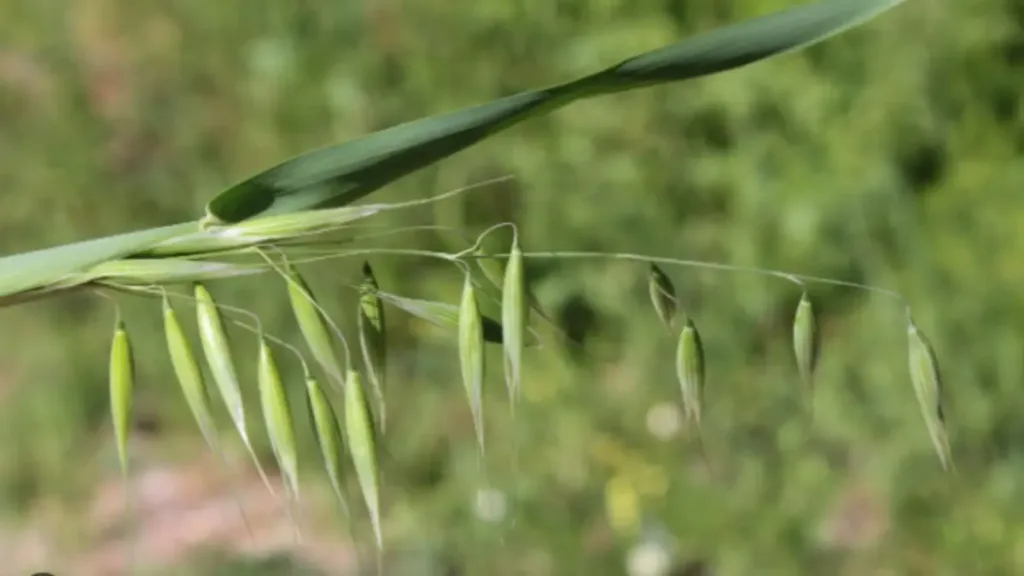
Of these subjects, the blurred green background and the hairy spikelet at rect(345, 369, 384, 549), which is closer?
the hairy spikelet at rect(345, 369, 384, 549)

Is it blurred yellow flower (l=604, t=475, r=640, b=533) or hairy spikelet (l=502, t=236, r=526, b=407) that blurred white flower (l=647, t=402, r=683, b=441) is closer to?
blurred yellow flower (l=604, t=475, r=640, b=533)

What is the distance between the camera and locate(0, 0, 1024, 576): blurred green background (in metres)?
1.16

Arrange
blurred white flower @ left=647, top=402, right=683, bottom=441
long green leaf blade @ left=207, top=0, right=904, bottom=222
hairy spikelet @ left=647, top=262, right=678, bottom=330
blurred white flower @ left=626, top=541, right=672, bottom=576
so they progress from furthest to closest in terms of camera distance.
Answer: blurred white flower @ left=647, top=402, right=683, bottom=441 → blurred white flower @ left=626, top=541, right=672, bottom=576 → hairy spikelet @ left=647, top=262, right=678, bottom=330 → long green leaf blade @ left=207, top=0, right=904, bottom=222

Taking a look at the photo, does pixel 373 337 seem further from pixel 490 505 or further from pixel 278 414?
pixel 490 505

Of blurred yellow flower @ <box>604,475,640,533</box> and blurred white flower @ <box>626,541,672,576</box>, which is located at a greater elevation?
blurred yellow flower @ <box>604,475,640,533</box>

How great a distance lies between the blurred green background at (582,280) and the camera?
1159 millimetres

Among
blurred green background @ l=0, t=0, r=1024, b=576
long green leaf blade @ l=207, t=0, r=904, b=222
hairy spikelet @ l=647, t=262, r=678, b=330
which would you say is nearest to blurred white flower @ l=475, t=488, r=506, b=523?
blurred green background @ l=0, t=0, r=1024, b=576

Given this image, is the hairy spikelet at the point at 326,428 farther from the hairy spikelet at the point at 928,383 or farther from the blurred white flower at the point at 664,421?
the blurred white flower at the point at 664,421

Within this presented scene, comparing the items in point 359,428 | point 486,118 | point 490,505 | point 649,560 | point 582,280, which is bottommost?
point 649,560

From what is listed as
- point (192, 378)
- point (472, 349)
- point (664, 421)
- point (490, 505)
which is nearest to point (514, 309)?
point (472, 349)

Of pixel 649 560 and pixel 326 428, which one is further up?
pixel 326 428

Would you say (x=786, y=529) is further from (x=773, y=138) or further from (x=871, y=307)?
(x=773, y=138)

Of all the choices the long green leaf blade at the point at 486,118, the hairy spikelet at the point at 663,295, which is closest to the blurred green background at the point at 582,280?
the hairy spikelet at the point at 663,295

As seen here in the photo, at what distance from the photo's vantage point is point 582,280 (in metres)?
1.39
